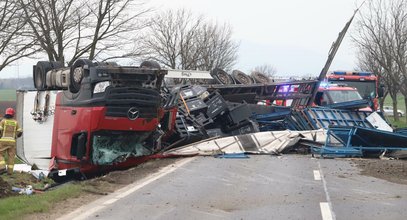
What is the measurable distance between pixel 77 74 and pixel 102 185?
3257 mm

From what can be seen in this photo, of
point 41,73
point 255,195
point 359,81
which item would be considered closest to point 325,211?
point 255,195

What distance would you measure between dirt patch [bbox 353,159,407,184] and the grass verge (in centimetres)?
554

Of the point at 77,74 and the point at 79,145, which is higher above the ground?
the point at 77,74

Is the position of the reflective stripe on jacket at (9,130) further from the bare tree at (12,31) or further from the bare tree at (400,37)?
the bare tree at (400,37)

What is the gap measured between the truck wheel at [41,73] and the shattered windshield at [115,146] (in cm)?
297

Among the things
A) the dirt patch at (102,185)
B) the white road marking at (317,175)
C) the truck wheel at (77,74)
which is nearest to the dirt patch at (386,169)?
the white road marking at (317,175)

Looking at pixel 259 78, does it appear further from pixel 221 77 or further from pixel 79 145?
pixel 79 145

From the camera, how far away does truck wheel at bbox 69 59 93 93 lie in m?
11.7

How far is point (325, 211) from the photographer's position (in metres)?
7.12

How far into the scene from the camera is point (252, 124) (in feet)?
52.1

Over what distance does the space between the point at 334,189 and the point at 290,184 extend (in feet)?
2.67

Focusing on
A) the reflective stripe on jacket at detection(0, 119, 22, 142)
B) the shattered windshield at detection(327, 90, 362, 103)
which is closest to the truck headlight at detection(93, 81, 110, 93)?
the reflective stripe on jacket at detection(0, 119, 22, 142)

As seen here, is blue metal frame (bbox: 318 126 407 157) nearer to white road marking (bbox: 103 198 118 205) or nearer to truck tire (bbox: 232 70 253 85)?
truck tire (bbox: 232 70 253 85)

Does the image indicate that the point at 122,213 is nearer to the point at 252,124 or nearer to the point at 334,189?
the point at 334,189
